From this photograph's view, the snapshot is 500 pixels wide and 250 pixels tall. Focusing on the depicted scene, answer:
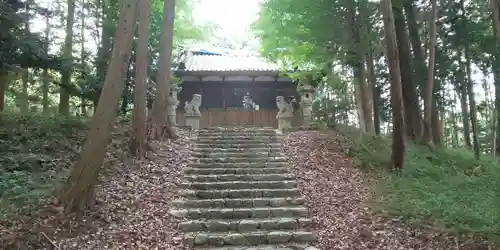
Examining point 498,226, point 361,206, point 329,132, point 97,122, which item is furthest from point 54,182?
point 329,132

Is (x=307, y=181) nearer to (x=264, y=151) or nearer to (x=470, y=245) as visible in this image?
(x=264, y=151)

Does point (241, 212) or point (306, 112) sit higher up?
point (306, 112)

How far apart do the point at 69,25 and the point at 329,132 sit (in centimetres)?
994

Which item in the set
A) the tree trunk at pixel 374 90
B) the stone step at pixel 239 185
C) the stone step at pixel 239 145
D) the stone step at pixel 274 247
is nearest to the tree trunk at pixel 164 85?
the stone step at pixel 239 145

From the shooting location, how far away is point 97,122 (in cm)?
586

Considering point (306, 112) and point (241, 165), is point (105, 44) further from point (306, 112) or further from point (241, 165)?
point (306, 112)

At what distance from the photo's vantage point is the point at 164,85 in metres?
10.5

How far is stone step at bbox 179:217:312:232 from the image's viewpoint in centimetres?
630

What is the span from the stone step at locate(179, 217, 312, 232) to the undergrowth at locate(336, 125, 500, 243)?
1.55 m

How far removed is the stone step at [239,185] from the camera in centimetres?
791

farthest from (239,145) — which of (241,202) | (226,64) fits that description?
(226,64)

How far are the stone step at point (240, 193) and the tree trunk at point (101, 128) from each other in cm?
209

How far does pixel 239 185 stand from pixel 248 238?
2.10 meters

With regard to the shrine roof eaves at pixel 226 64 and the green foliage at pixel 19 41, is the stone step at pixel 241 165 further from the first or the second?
the shrine roof eaves at pixel 226 64
